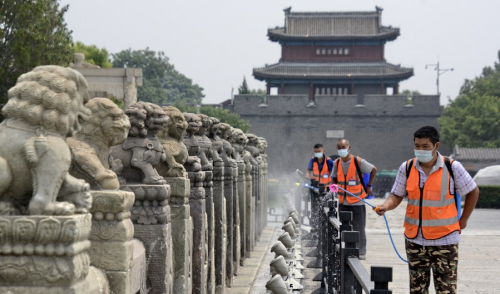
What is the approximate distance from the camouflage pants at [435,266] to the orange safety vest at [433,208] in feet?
0.28

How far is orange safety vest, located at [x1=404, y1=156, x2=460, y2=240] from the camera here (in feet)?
14.3

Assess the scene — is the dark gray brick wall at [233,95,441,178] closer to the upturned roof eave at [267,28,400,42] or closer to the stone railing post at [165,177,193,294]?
the upturned roof eave at [267,28,400,42]

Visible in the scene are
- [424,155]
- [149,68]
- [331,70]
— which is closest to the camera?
[424,155]

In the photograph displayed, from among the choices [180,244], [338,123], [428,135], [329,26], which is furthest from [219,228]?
[329,26]

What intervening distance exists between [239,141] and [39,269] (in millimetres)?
6748

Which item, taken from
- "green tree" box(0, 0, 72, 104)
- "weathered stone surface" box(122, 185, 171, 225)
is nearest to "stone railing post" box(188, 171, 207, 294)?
"weathered stone surface" box(122, 185, 171, 225)

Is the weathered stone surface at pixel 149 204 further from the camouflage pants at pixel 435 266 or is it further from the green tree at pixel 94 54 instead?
the green tree at pixel 94 54

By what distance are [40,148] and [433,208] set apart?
2585 millimetres

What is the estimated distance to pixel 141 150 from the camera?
430 centimetres

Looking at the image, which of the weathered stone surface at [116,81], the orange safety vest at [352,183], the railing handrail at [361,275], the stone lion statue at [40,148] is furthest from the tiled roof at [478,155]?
the stone lion statue at [40,148]

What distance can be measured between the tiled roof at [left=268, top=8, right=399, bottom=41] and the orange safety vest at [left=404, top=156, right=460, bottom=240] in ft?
139

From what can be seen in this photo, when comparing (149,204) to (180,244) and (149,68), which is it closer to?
(180,244)

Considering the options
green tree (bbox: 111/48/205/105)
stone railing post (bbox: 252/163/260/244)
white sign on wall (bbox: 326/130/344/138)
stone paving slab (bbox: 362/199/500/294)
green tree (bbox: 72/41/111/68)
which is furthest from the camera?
green tree (bbox: 111/48/205/105)

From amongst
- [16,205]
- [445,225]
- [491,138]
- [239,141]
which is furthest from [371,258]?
[491,138]
